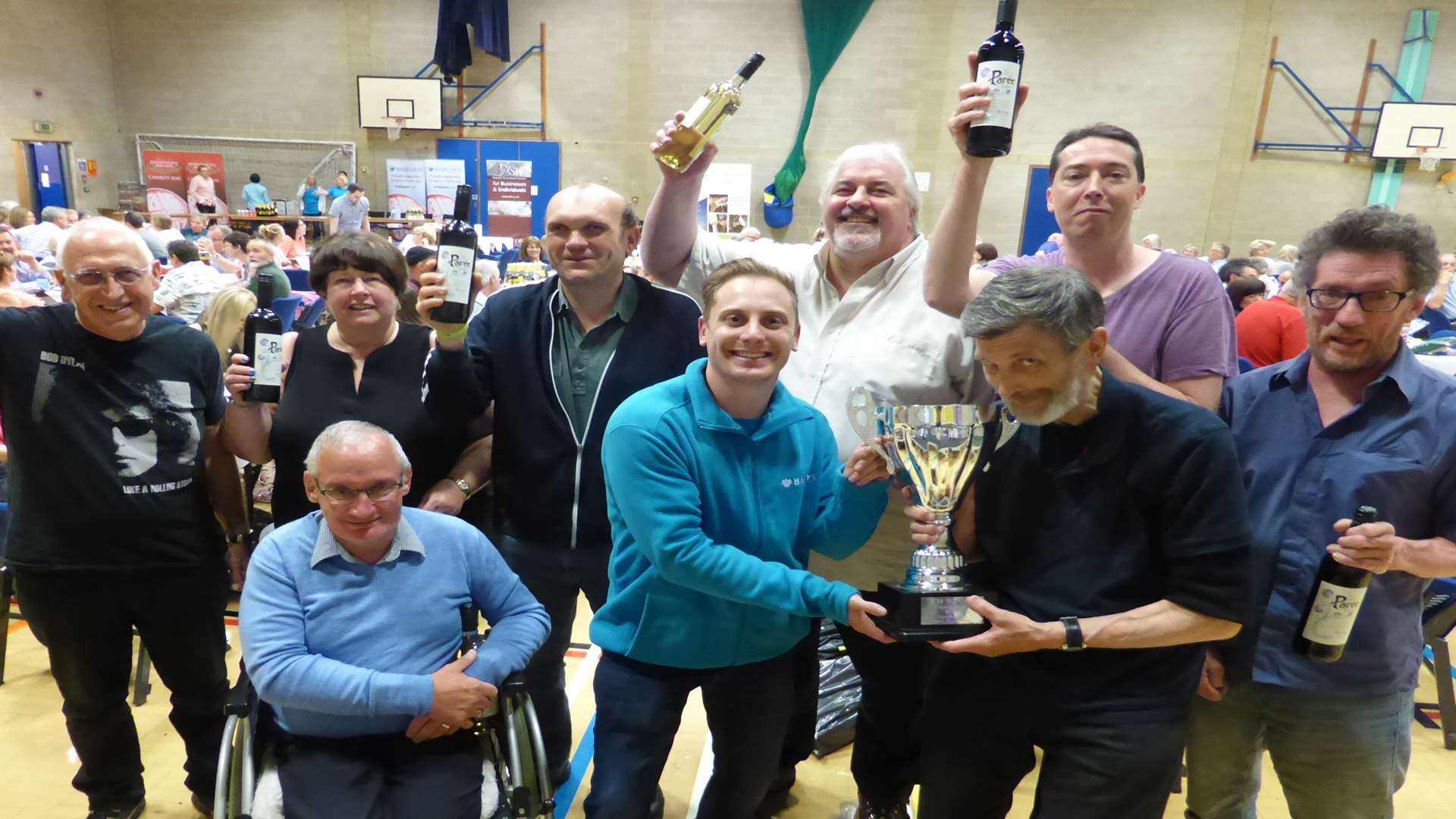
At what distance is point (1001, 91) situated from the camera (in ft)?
5.23

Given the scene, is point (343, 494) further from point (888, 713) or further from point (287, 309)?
point (287, 309)

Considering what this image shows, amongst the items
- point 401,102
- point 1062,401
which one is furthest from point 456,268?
point 401,102

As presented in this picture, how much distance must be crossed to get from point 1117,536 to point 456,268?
1559 millimetres

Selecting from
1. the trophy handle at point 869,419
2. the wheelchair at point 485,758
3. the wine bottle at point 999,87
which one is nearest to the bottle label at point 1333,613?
the trophy handle at point 869,419

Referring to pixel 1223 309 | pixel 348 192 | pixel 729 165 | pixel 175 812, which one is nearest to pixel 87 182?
pixel 348 192

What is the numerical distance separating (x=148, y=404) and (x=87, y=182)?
50.3ft

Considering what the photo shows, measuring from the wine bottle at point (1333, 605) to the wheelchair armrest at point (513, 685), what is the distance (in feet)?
5.26

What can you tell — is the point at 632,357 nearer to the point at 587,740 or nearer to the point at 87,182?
the point at 587,740

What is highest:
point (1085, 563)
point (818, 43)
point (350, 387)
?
point (818, 43)

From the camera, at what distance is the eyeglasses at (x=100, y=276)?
1.92 metres

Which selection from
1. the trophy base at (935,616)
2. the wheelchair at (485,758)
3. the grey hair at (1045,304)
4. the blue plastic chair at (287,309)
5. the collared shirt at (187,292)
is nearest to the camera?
the grey hair at (1045,304)

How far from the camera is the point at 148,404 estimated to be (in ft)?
6.68

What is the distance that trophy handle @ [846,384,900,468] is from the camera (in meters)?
1.56

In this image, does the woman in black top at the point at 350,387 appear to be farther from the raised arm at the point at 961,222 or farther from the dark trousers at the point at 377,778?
the raised arm at the point at 961,222
